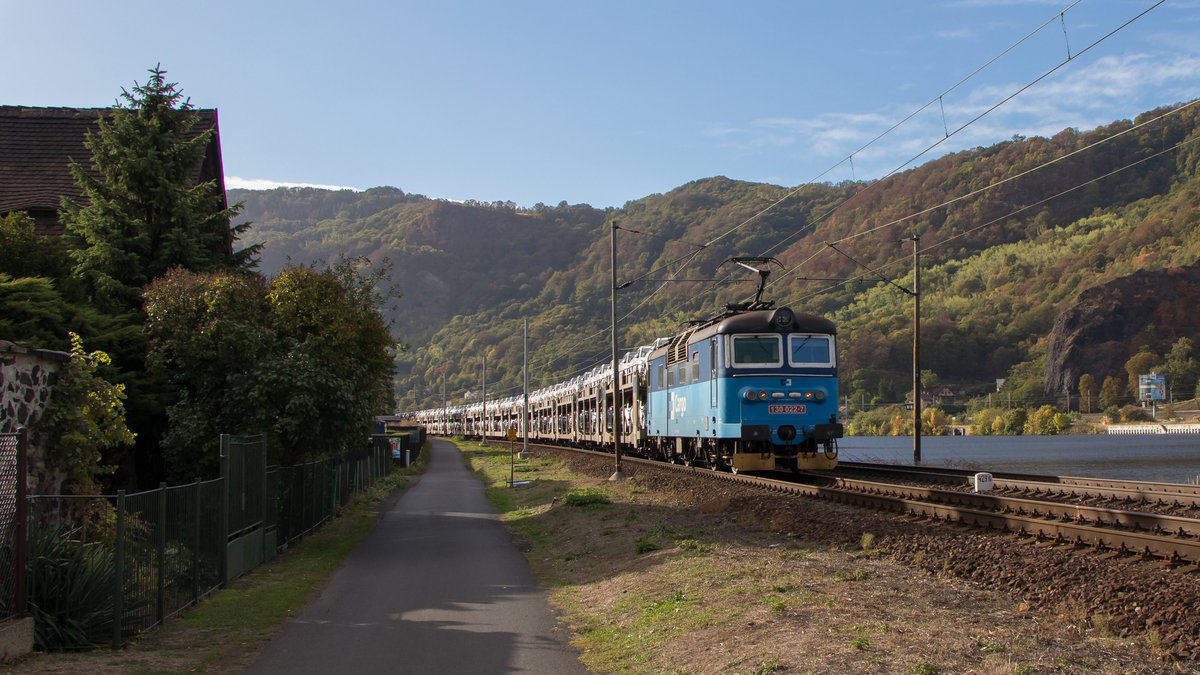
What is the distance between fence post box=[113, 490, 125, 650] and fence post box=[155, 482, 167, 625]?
0.84m

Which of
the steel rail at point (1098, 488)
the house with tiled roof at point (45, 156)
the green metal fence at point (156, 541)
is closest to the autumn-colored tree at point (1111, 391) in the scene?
the steel rail at point (1098, 488)

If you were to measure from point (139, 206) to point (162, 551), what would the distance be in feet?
43.5

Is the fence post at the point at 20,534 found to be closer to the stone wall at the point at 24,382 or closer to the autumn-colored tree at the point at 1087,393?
the stone wall at the point at 24,382

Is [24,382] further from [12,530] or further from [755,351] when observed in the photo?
[755,351]

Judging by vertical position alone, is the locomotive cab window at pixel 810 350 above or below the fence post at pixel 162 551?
above

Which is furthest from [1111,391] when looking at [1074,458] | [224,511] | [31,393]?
[31,393]

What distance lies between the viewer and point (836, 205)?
107 metres

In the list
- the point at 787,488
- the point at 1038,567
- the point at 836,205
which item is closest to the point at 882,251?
the point at 836,205

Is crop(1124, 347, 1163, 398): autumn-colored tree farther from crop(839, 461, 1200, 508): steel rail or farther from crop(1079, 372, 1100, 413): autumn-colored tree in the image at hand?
crop(839, 461, 1200, 508): steel rail

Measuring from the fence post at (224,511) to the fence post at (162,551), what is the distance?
2.31 m

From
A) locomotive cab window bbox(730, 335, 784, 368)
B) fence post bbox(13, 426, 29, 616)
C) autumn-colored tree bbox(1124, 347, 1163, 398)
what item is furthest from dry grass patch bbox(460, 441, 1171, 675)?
autumn-colored tree bbox(1124, 347, 1163, 398)

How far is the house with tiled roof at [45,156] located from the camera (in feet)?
81.6

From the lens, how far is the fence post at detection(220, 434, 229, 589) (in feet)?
44.1

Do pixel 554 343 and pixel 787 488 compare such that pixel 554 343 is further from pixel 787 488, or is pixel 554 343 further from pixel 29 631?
pixel 29 631
